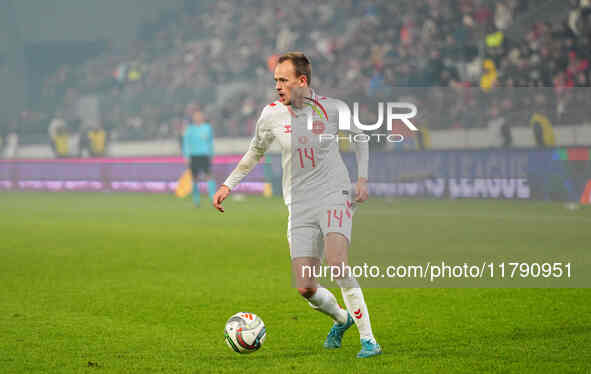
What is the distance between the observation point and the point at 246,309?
24.4ft

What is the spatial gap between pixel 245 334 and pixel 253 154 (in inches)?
46.1

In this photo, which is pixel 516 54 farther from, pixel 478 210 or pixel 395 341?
pixel 395 341

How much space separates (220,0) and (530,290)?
29.7m

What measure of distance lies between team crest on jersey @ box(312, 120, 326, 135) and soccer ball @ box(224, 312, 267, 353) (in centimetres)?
125

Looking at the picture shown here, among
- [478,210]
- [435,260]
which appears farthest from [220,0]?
[435,260]

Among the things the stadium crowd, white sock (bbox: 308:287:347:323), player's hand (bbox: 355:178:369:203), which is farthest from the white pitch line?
the stadium crowd

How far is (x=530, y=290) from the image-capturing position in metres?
8.27

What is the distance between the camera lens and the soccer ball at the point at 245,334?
5.54m

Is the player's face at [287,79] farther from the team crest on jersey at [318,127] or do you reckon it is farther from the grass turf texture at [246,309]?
the grass turf texture at [246,309]

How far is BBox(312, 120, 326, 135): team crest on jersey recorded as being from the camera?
5.50m

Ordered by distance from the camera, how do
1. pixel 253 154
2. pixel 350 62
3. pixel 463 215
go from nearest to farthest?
pixel 253 154
pixel 463 215
pixel 350 62

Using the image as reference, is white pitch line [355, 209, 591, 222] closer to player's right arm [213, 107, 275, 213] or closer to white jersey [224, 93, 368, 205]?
player's right arm [213, 107, 275, 213]

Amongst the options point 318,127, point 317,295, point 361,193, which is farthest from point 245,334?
point 318,127

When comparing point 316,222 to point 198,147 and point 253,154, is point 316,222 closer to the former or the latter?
point 253,154
